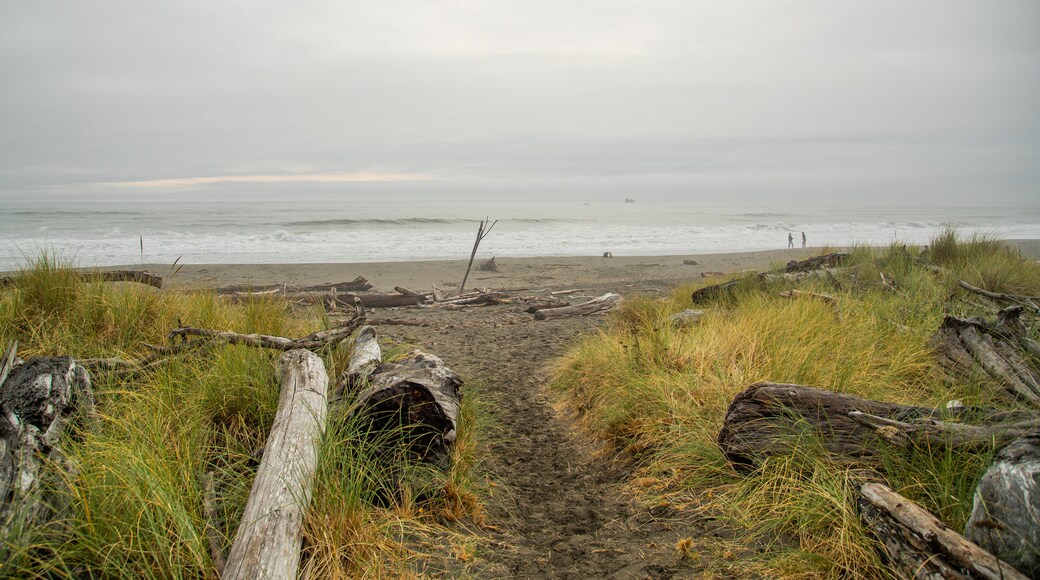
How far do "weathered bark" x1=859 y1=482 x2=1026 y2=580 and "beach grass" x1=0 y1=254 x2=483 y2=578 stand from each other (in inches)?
87.6

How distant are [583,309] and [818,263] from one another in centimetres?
403

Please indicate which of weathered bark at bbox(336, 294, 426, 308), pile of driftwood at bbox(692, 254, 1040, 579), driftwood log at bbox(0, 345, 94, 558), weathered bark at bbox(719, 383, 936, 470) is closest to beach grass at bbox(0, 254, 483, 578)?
driftwood log at bbox(0, 345, 94, 558)

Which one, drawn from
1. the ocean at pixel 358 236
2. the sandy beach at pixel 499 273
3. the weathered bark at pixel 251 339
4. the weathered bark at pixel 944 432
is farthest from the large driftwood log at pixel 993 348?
the ocean at pixel 358 236

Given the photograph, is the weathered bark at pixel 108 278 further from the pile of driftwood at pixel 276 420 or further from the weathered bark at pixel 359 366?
the weathered bark at pixel 359 366

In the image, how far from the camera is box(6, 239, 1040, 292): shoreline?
1648cm

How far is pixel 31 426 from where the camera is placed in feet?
10.2

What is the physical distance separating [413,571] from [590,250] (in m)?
27.4

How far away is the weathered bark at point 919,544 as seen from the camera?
2.29 metres

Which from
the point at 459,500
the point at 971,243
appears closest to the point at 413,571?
the point at 459,500

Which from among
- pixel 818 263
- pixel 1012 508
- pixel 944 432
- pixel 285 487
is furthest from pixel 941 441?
pixel 818 263

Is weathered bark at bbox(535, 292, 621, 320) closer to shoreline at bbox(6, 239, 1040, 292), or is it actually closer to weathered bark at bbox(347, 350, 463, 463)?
shoreline at bbox(6, 239, 1040, 292)

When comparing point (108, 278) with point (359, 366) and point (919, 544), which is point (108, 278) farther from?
point (919, 544)

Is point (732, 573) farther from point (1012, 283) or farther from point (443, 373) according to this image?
point (1012, 283)

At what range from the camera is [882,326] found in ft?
20.1
